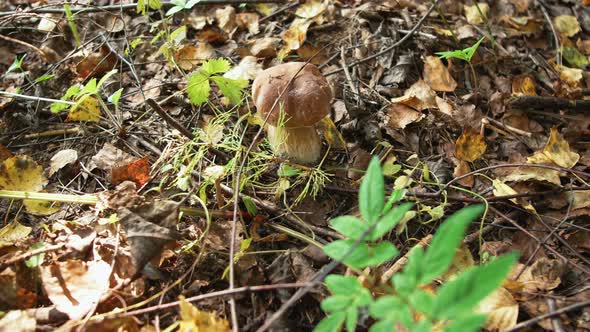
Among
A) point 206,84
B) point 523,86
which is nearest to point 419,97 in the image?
point 523,86

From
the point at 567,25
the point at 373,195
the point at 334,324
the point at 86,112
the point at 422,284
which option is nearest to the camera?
the point at 422,284

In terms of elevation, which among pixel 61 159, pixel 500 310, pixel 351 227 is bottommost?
pixel 500 310

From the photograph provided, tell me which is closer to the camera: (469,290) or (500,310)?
(469,290)

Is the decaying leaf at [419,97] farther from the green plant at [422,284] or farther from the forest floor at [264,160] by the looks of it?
the green plant at [422,284]

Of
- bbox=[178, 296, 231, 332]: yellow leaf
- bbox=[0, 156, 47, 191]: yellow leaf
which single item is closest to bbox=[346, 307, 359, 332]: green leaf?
bbox=[178, 296, 231, 332]: yellow leaf

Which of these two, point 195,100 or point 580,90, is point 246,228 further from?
point 580,90

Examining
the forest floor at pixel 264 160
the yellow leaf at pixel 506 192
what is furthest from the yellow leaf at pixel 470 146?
the yellow leaf at pixel 506 192

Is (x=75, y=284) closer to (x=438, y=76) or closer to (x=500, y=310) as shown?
(x=500, y=310)
